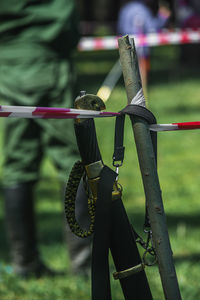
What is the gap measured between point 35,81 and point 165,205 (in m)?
2.15

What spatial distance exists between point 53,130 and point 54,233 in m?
1.43

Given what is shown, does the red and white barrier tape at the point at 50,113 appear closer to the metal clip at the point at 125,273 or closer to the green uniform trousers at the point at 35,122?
the metal clip at the point at 125,273


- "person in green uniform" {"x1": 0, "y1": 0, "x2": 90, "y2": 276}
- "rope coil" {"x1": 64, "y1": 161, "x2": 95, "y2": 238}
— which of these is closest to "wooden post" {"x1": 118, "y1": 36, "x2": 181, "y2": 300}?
"rope coil" {"x1": 64, "y1": 161, "x2": 95, "y2": 238}

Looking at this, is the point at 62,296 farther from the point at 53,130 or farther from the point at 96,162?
the point at 96,162

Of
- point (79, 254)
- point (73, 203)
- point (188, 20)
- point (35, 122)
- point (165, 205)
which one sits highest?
point (188, 20)

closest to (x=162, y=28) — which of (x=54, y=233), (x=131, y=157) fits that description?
(x=131, y=157)

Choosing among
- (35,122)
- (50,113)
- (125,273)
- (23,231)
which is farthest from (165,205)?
(50,113)

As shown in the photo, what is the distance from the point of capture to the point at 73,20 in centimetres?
333

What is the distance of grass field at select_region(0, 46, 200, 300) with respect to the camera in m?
3.31

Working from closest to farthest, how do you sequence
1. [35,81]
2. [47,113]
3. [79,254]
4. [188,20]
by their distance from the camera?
[47,113] < [35,81] < [79,254] < [188,20]

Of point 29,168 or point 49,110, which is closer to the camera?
point 49,110

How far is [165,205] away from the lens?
5.11m

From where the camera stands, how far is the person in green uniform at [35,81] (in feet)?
10.6

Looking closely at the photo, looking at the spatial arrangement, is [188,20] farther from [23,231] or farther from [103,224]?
[103,224]
